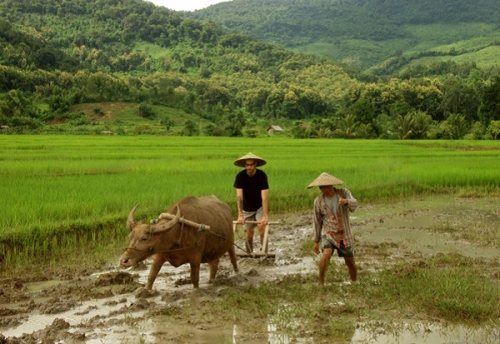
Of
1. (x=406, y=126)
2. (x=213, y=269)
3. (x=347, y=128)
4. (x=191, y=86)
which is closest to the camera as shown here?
(x=213, y=269)

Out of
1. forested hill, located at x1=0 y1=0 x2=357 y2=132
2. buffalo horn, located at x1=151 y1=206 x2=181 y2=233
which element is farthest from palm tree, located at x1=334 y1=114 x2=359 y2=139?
buffalo horn, located at x1=151 y1=206 x2=181 y2=233

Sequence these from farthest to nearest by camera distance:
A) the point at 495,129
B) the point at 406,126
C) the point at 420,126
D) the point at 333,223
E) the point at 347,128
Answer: the point at 347,128 < the point at 420,126 < the point at 406,126 < the point at 495,129 < the point at 333,223

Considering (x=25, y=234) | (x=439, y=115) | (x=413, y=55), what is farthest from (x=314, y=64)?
(x=25, y=234)

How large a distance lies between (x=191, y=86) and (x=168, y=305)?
68.4m

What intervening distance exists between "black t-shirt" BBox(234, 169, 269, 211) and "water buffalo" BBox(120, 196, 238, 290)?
0.69 metres

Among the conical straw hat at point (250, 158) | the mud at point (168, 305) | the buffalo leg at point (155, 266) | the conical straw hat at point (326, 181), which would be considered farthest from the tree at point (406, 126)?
the buffalo leg at point (155, 266)

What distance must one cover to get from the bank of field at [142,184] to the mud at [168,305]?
1.17m

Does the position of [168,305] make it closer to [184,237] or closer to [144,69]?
[184,237]

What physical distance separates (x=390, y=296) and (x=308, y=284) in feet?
2.95

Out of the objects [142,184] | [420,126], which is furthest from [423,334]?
[420,126]

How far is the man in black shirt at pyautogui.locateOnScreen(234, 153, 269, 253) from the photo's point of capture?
246 inches

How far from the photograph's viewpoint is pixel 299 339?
4027 mm

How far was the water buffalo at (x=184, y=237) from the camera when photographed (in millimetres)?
4605

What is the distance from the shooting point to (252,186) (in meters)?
6.43
